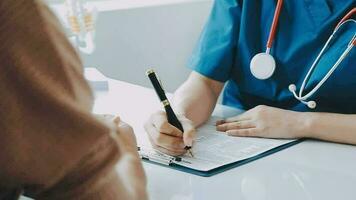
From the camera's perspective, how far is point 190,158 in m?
1.03

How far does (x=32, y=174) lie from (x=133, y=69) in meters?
1.38

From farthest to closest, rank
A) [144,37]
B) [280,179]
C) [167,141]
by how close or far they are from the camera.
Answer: [144,37], [167,141], [280,179]

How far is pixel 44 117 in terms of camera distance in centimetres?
45

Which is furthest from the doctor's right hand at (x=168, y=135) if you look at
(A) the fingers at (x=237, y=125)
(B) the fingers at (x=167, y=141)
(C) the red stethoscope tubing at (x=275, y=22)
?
(C) the red stethoscope tubing at (x=275, y=22)

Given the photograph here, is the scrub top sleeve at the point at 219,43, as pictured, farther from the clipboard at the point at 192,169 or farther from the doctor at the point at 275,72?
the clipboard at the point at 192,169

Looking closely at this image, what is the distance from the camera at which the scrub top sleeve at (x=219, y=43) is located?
1.39 metres

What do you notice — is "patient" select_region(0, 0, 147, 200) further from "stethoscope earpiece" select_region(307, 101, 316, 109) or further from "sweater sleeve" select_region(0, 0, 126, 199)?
"stethoscope earpiece" select_region(307, 101, 316, 109)

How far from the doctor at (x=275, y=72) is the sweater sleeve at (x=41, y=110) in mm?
586

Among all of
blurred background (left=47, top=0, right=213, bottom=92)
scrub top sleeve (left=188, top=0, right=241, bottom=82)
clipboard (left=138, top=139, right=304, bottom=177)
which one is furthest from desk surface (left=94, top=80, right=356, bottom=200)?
blurred background (left=47, top=0, right=213, bottom=92)

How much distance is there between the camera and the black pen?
105cm

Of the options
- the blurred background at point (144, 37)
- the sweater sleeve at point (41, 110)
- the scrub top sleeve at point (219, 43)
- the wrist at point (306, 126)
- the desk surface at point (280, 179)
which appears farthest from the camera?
the blurred background at point (144, 37)

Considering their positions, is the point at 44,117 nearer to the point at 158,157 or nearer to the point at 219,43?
the point at 158,157

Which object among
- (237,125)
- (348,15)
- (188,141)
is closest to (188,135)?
(188,141)

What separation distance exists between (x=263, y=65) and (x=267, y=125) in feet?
0.65
